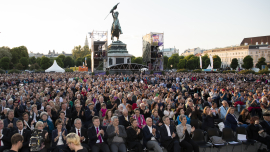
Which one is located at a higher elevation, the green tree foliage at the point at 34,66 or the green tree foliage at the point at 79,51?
the green tree foliage at the point at 79,51

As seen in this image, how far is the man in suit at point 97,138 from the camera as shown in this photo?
238 inches

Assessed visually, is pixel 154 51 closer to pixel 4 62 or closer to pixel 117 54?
pixel 117 54

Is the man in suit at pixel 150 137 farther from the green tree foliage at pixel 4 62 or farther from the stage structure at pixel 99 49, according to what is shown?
the green tree foliage at pixel 4 62

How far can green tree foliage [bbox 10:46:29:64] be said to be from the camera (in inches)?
3229

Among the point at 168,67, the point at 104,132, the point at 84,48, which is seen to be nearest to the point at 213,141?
the point at 104,132

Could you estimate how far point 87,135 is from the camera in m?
6.35

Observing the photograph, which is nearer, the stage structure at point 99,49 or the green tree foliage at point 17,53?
the stage structure at point 99,49

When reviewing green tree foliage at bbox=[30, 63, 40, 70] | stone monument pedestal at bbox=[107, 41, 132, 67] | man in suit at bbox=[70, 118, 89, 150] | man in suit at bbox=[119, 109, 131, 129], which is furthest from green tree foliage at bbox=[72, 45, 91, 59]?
man in suit at bbox=[70, 118, 89, 150]

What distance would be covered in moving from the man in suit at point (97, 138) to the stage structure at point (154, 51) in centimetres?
4026

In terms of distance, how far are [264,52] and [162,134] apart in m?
106

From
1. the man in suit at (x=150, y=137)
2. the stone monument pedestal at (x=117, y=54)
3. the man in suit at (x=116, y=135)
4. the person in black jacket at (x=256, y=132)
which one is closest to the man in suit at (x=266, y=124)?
the person in black jacket at (x=256, y=132)

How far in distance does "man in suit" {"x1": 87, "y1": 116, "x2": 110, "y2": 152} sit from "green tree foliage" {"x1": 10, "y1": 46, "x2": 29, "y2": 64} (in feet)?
284

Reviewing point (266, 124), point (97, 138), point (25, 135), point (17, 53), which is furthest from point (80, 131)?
point (17, 53)

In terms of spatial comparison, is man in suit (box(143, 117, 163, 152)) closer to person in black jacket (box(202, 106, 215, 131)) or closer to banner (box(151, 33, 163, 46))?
person in black jacket (box(202, 106, 215, 131))
